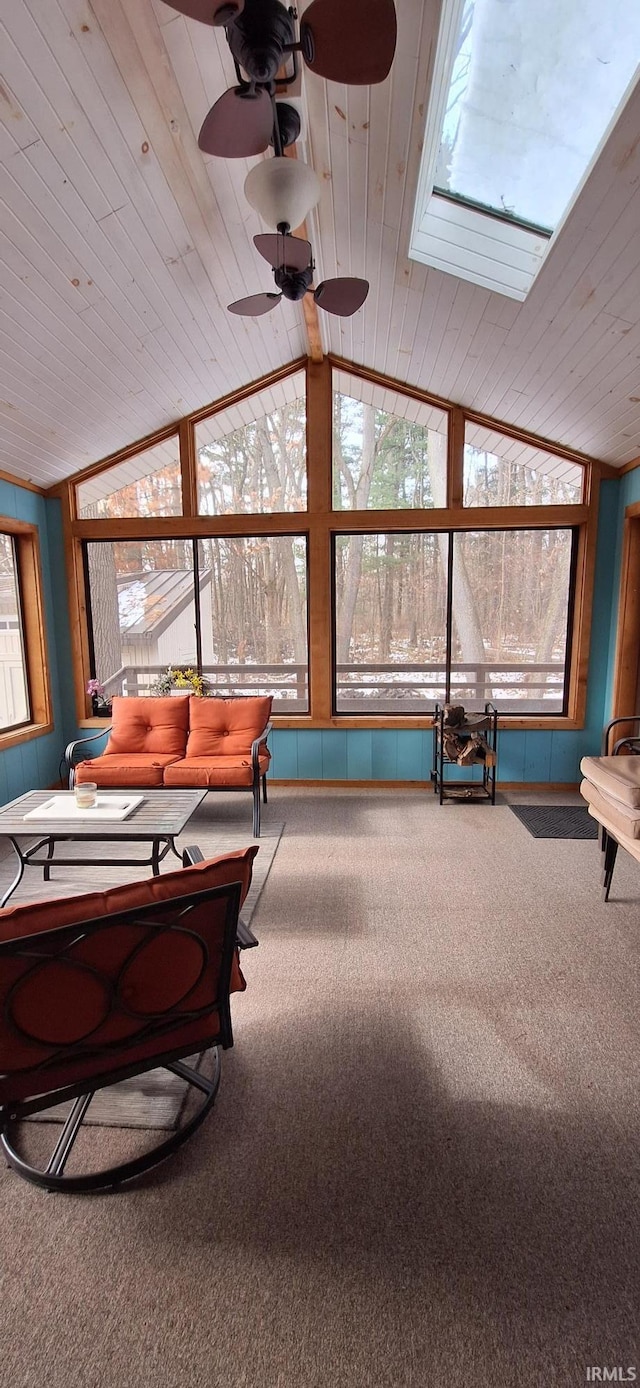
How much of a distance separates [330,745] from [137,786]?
1710mm

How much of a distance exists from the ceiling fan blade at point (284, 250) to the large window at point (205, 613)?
255 cm

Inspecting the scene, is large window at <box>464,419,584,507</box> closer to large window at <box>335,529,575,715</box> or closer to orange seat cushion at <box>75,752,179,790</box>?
large window at <box>335,529,575,715</box>

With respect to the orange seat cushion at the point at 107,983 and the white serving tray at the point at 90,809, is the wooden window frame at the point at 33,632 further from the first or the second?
the orange seat cushion at the point at 107,983

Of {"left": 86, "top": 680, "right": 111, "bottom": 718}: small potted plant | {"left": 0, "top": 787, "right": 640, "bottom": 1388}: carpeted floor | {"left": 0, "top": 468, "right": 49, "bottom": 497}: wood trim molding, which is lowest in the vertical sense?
{"left": 0, "top": 787, "right": 640, "bottom": 1388}: carpeted floor

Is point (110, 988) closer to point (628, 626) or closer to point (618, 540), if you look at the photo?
point (628, 626)

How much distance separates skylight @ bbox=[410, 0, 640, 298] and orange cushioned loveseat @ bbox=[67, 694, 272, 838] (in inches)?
121

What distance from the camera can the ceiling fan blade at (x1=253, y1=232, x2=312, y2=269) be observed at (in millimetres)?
2555

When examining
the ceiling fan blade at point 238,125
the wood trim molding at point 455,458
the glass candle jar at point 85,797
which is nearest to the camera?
the ceiling fan blade at point 238,125

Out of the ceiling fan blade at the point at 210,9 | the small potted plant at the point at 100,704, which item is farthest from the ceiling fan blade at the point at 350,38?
the small potted plant at the point at 100,704

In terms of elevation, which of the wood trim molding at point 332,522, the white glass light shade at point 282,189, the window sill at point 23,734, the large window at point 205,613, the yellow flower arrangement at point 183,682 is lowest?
the window sill at point 23,734

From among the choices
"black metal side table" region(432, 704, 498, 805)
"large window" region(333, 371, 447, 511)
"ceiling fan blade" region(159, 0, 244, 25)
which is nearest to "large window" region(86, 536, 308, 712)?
"large window" region(333, 371, 447, 511)

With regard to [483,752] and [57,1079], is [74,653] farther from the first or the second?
[57,1079]

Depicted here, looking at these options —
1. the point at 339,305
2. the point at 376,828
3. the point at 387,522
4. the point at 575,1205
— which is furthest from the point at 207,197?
the point at 575,1205

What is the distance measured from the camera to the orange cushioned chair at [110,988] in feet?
4.42
